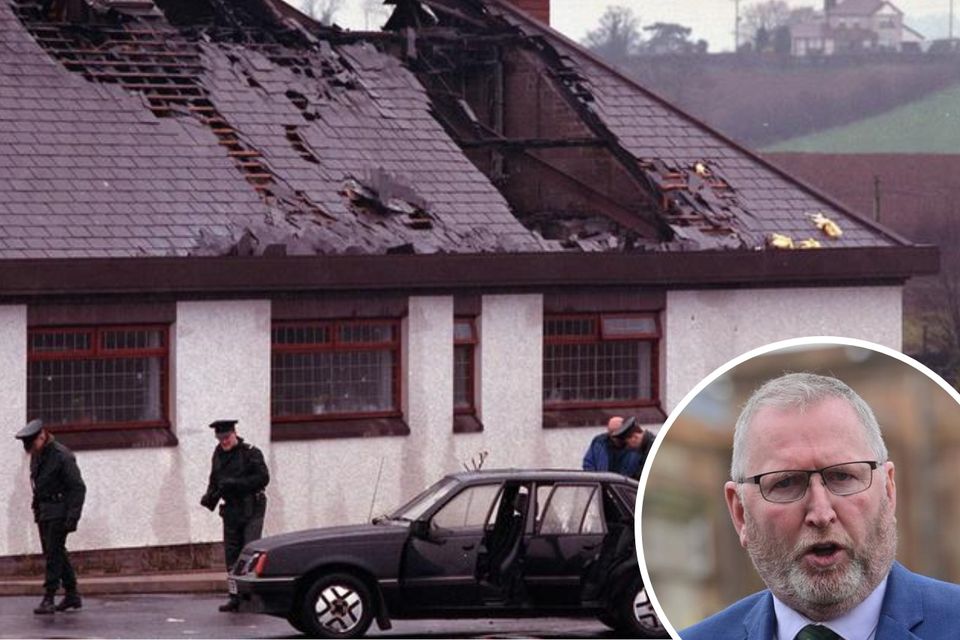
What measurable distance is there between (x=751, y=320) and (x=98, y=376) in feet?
28.1

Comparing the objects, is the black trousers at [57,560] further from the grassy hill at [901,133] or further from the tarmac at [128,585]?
the grassy hill at [901,133]

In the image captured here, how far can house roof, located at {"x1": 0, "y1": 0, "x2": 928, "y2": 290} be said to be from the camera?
81.1 ft

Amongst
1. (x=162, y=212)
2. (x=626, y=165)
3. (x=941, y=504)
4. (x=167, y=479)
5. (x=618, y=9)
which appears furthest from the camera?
(x=618, y=9)

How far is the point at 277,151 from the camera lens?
26.9 m

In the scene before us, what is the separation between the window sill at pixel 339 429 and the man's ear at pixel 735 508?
22.1 metres

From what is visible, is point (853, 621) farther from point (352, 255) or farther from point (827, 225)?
point (827, 225)

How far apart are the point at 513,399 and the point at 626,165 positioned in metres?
5.70

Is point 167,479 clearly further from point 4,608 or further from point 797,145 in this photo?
point 797,145

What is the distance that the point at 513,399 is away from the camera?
85.3ft

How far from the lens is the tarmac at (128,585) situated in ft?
67.4

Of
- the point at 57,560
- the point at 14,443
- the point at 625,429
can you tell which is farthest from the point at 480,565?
the point at 14,443

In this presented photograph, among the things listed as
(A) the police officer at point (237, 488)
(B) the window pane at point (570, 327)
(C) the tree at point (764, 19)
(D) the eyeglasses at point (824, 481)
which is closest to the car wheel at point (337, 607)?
(A) the police officer at point (237, 488)

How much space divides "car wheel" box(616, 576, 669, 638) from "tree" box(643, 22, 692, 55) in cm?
7352

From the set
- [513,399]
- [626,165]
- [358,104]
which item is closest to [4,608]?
[513,399]
